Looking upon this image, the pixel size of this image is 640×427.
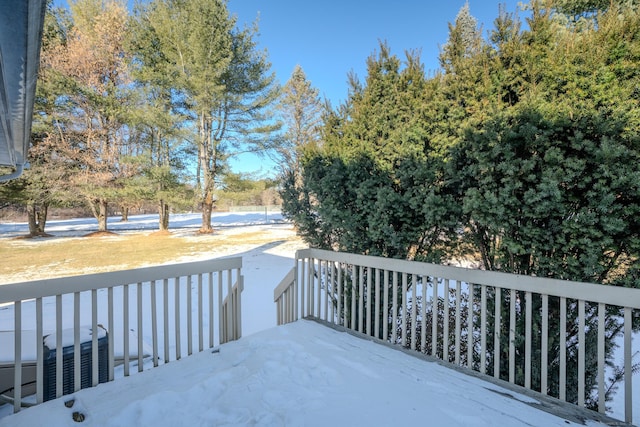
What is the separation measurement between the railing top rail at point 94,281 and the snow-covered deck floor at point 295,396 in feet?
2.11

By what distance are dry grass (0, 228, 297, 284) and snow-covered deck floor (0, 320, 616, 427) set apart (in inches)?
276

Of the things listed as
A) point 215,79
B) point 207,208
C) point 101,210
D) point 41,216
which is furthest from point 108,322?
point 41,216

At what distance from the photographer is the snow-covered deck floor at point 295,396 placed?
63.3 inches

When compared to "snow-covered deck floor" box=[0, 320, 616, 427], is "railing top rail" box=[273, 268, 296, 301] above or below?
above

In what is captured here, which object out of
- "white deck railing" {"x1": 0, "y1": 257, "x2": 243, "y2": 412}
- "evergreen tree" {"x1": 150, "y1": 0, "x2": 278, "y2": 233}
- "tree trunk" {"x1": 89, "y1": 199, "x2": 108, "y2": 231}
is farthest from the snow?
"tree trunk" {"x1": 89, "y1": 199, "x2": 108, "y2": 231}

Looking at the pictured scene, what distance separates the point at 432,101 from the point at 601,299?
200 cm

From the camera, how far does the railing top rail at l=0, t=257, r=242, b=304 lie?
1.67 m

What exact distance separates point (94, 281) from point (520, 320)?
10.3ft

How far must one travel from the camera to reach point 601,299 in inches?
67.0

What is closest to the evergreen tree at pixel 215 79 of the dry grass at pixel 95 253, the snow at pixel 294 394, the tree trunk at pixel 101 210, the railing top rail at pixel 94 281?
the dry grass at pixel 95 253

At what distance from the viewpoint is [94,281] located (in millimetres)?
1991

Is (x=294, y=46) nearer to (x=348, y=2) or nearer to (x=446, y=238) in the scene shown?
(x=348, y=2)

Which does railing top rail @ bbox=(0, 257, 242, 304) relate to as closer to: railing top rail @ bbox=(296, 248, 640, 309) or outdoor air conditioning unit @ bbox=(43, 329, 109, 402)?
outdoor air conditioning unit @ bbox=(43, 329, 109, 402)

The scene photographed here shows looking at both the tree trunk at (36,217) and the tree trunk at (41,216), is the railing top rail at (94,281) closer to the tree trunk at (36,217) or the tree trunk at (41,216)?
the tree trunk at (36,217)
